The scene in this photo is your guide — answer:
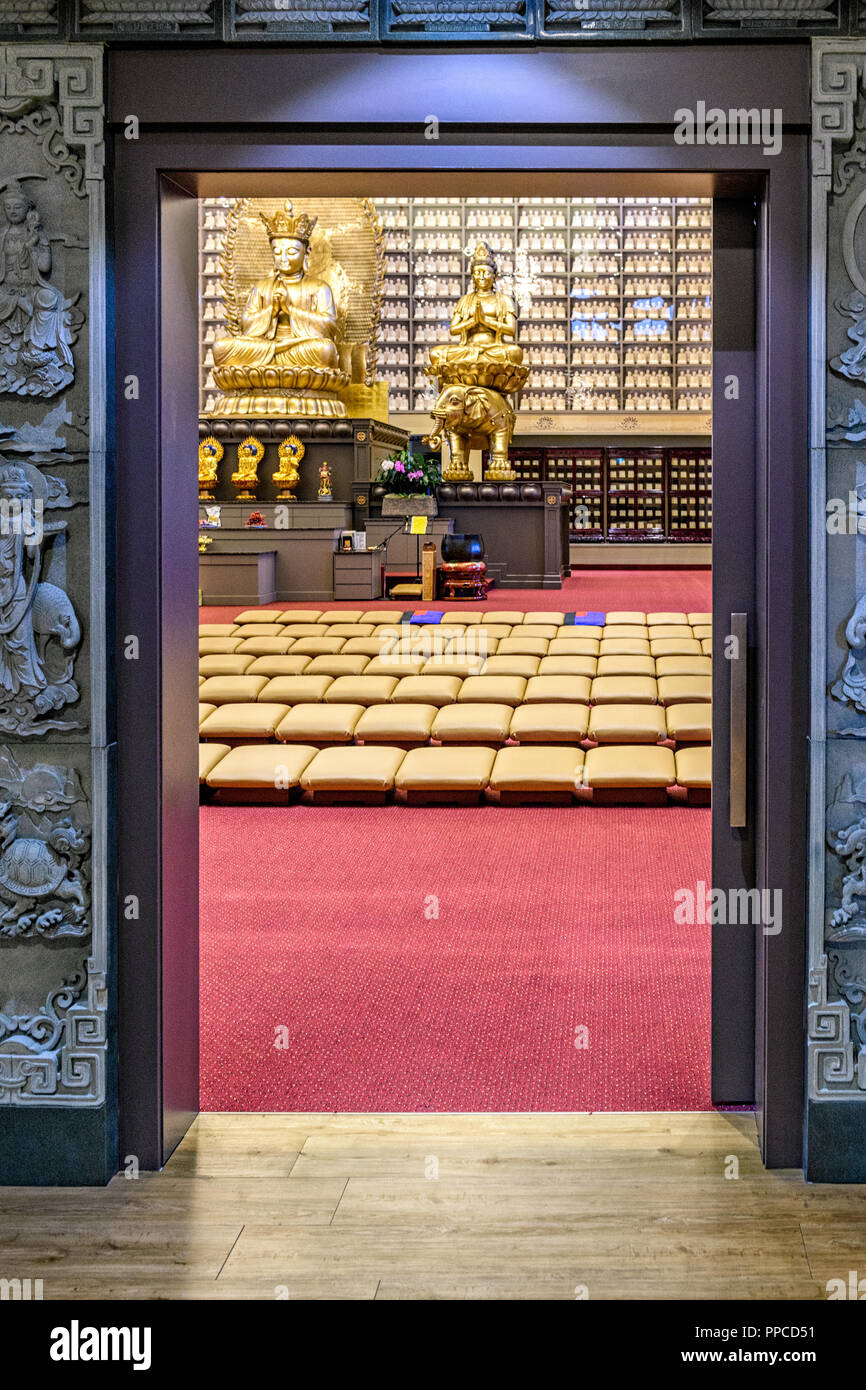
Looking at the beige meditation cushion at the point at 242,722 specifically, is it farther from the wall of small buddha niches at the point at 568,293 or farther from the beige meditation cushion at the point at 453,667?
the wall of small buddha niches at the point at 568,293

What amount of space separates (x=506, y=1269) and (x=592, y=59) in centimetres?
184

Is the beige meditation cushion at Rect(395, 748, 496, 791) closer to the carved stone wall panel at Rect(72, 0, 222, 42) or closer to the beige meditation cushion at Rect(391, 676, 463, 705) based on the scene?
the beige meditation cushion at Rect(391, 676, 463, 705)

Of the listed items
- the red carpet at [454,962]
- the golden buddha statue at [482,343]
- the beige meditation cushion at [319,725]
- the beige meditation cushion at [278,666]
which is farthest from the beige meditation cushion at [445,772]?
the golden buddha statue at [482,343]

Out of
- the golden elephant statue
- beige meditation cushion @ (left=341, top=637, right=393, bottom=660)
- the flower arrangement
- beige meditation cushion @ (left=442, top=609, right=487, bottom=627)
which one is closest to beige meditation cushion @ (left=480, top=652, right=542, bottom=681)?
beige meditation cushion @ (left=341, top=637, right=393, bottom=660)

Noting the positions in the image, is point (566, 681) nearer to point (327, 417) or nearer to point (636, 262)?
point (327, 417)

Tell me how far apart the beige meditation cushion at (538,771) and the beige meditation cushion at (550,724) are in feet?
1.03

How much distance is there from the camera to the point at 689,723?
542 centimetres

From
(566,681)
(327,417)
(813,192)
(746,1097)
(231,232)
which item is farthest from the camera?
(231,232)

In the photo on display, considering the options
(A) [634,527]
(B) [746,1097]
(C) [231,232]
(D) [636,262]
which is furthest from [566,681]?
(D) [636,262]

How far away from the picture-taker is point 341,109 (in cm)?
217

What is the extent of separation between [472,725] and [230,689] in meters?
1.27

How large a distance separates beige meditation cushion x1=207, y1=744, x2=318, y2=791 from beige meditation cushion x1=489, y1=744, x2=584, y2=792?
742mm

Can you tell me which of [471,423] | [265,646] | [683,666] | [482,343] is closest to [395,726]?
[683,666]

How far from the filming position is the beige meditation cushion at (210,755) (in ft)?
16.8
